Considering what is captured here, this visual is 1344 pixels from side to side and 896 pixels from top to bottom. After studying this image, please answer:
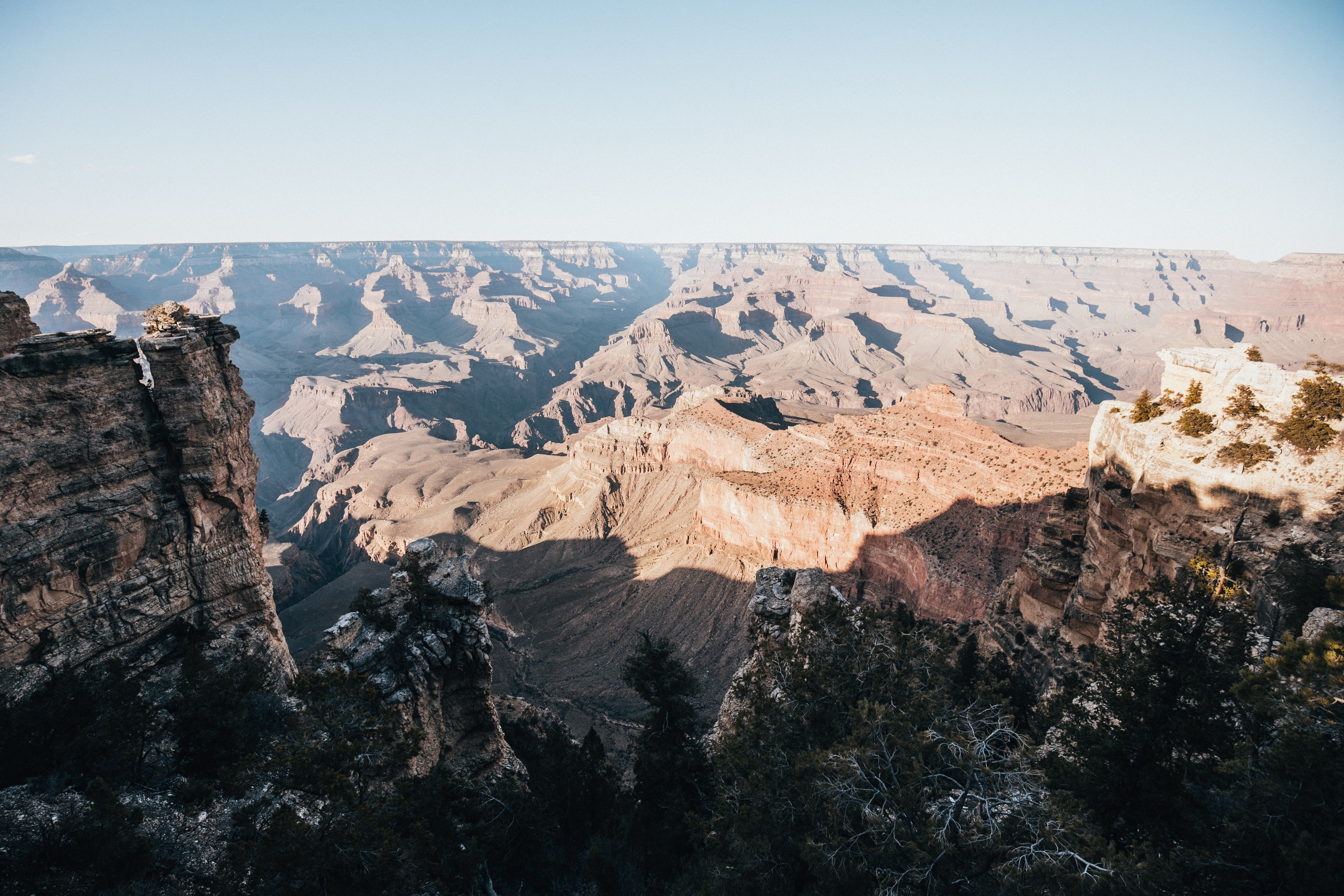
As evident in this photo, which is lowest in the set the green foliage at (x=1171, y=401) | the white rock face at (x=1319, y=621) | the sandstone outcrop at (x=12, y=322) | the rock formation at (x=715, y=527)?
the rock formation at (x=715, y=527)

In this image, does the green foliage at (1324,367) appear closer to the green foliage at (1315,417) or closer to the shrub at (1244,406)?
the green foliage at (1315,417)

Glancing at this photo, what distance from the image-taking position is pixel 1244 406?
17359 millimetres

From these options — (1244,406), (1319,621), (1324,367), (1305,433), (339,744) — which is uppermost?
(1324,367)

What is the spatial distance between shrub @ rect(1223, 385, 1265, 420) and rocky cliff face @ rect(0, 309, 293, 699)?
1208 inches

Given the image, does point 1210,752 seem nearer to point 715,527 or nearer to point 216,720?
point 216,720

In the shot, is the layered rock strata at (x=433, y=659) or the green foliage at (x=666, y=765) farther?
the layered rock strata at (x=433, y=659)

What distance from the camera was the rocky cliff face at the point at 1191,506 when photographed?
15.0 meters

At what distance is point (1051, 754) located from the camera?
13445 millimetres

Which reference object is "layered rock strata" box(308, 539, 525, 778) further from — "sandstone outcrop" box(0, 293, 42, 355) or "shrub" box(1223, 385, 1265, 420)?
"shrub" box(1223, 385, 1265, 420)

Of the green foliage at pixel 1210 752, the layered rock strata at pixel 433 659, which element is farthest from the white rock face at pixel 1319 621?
the layered rock strata at pixel 433 659

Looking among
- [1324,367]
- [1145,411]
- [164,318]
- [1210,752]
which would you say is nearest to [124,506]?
[164,318]

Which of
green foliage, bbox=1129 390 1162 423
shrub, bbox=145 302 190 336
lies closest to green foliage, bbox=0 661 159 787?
shrub, bbox=145 302 190 336

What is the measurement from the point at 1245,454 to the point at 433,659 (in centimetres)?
2617

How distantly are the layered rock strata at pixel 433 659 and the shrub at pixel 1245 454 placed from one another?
25.2 metres
